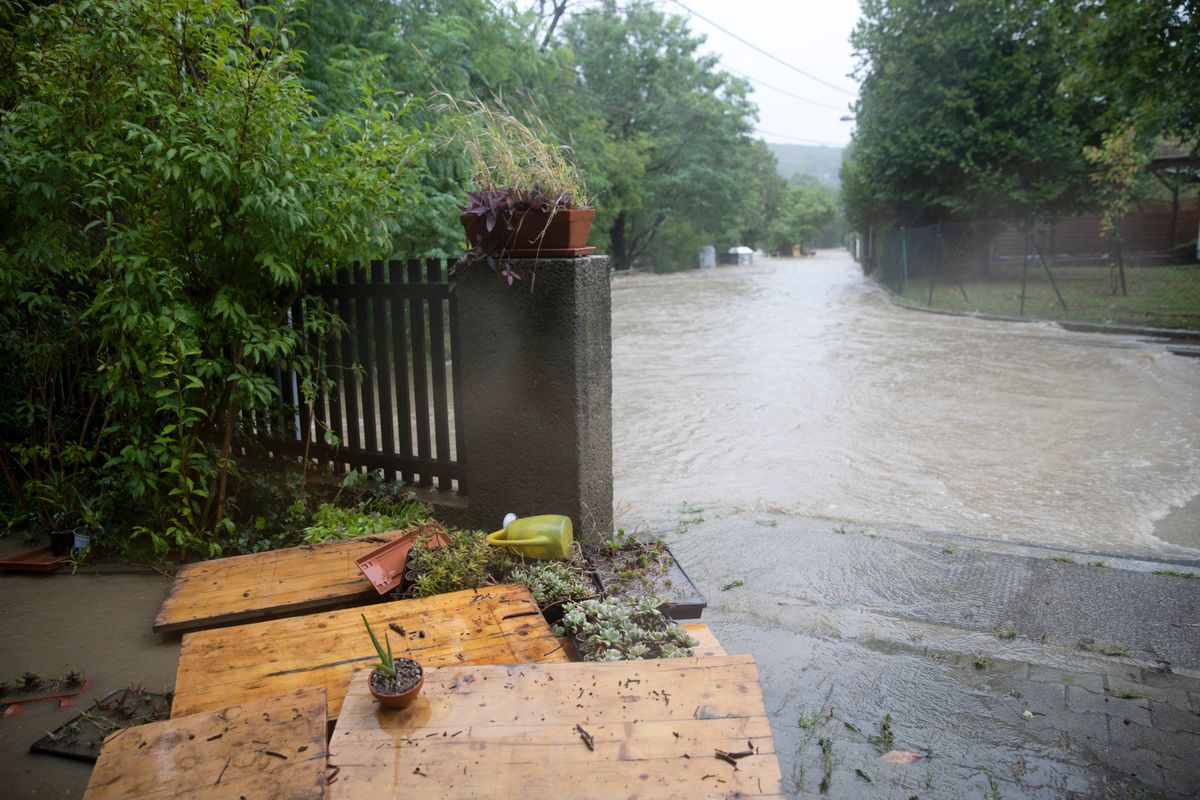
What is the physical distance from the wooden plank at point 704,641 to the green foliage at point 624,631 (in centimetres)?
7

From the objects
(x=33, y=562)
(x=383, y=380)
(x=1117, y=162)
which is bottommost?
(x=33, y=562)

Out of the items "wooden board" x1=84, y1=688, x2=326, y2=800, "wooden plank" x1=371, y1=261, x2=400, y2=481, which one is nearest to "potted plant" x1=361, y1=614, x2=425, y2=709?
"wooden board" x1=84, y1=688, x2=326, y2=800

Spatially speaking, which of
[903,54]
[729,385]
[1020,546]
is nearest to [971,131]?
[903,54]

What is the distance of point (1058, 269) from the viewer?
30.7m

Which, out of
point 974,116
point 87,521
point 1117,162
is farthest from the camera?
point 974,116

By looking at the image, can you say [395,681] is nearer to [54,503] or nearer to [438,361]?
[438,361]

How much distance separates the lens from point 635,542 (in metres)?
4.11

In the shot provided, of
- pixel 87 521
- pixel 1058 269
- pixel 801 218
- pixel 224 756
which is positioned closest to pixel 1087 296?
pixel 1058 269

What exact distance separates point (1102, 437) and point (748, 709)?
6964mm

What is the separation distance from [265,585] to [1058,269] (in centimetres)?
3329

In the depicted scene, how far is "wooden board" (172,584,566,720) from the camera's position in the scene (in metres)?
2.73

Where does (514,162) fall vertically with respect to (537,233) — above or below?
above

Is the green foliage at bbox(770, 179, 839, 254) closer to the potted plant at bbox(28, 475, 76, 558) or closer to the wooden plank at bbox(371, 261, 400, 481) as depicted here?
the wooden plank at bbox(371, 261, 400, 481)

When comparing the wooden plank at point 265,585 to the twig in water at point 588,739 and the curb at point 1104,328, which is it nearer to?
the twig in water at point 588,739
